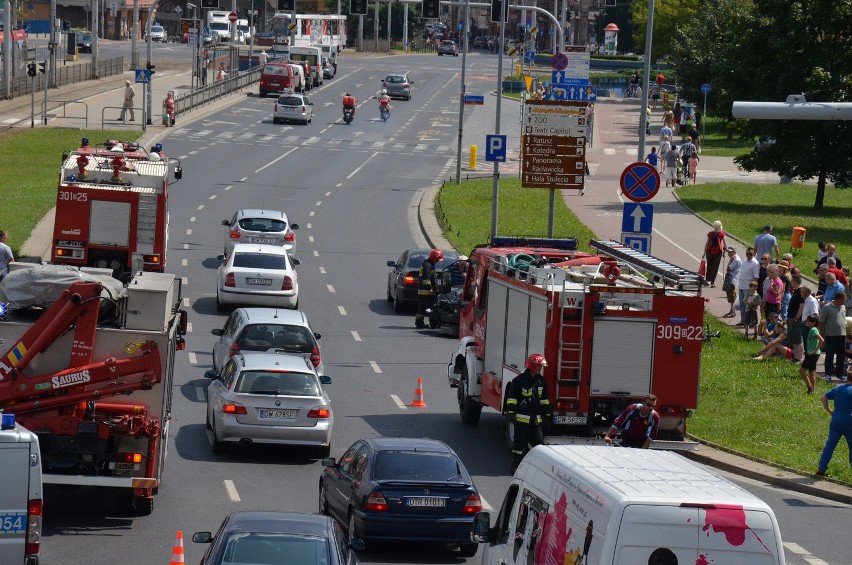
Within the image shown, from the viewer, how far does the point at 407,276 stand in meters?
34.3

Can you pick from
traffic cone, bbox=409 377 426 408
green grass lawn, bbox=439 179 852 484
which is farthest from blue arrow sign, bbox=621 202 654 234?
traffic cone, bbox=409 377 426 408

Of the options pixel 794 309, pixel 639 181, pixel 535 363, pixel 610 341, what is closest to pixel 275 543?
pixel 535 363

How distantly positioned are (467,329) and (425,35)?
146890 millimetres

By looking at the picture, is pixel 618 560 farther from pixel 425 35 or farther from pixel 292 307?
pixel 425 35

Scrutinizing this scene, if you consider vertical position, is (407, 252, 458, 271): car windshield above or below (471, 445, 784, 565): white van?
below

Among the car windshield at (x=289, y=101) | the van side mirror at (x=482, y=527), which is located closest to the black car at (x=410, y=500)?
the van side mirror at (x=482, y=527)

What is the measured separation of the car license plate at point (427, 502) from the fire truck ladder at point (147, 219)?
57.2 feet

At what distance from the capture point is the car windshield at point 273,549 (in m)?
11.0

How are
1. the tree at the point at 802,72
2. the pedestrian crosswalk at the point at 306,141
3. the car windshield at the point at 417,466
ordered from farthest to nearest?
the pedestrian crosswalk at the point at 306,141, the tree at the point at 802,72, the car windshield at the point at 417,466

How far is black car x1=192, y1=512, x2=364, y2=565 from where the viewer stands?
434 inches

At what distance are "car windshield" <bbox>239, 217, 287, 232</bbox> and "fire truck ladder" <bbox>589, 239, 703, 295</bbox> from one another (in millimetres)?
15056

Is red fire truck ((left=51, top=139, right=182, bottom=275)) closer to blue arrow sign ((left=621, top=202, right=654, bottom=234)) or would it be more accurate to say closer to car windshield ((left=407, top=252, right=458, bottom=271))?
car windshield ((left=407, top=252, right=458, bottom=271))

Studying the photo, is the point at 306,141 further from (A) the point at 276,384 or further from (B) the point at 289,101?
(A) the point at 276,384

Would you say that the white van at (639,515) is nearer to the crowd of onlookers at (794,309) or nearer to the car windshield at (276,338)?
the car windshield at (276,338)
